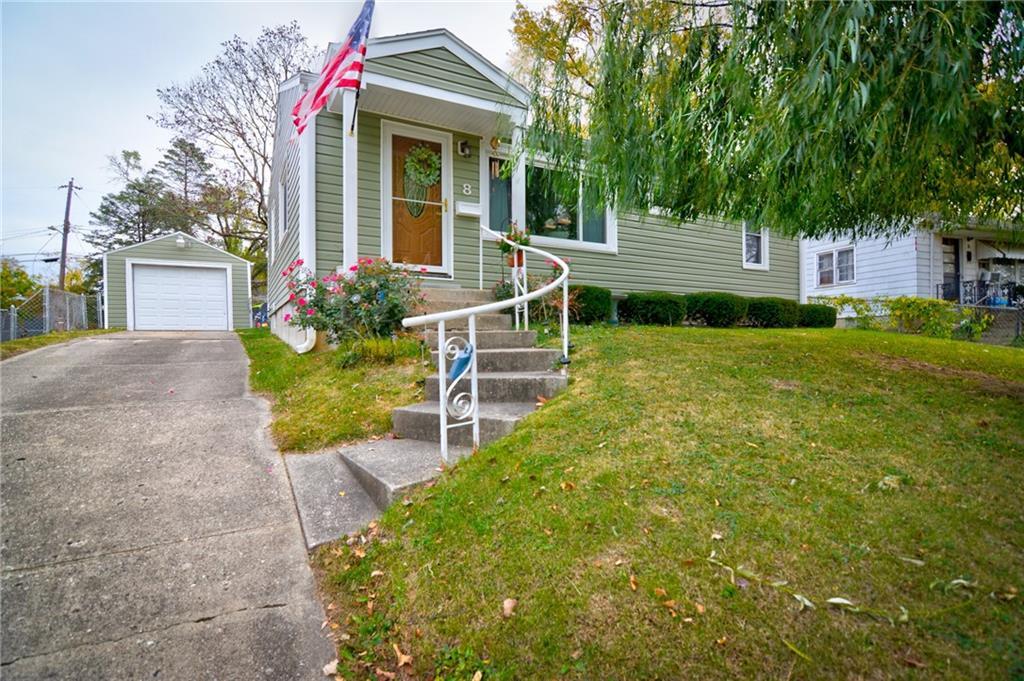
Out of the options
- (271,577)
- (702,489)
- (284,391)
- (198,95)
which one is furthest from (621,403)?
(198,95)

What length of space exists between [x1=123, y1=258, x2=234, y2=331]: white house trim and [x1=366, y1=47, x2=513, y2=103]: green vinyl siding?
10777 mm

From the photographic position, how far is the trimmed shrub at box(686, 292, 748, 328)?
9.13 metres

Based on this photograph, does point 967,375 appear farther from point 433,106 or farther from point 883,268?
point 883,268

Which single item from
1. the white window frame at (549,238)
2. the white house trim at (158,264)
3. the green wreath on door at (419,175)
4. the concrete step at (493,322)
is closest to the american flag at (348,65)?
the green wreath on door at (419,175)

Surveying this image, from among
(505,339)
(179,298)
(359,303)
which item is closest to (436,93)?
(359,303)

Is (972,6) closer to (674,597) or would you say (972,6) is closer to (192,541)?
(674,597)

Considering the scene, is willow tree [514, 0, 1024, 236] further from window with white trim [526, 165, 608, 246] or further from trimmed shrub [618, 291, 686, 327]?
trimmed shrub [618, 291, 686, 327]

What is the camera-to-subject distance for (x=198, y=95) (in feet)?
58.5

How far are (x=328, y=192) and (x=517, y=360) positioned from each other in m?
4.21

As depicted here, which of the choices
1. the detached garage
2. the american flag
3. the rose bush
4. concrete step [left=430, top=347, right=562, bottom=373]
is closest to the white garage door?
the detached garage

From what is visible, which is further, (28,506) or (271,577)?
(28,506)

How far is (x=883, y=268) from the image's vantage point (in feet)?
47.1

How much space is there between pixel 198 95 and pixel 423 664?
2216 cm

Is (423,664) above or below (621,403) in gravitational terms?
below
